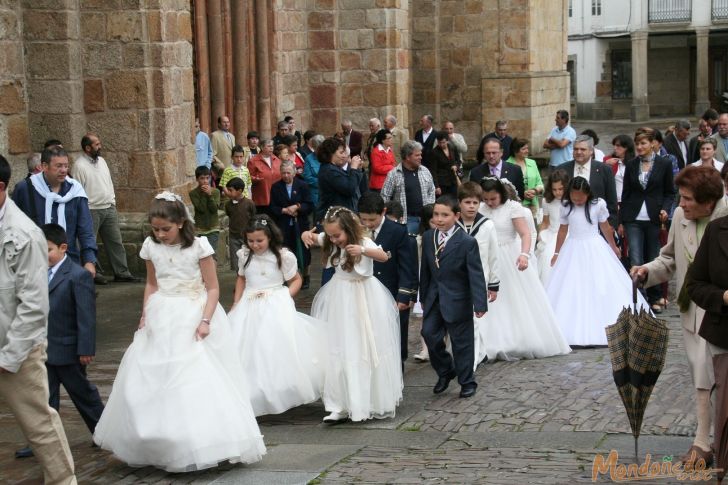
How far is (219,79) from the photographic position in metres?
18.2

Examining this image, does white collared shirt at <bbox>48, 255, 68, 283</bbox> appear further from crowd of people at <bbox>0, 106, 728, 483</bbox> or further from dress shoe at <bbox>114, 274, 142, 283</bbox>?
dress shoe at <bbox>114, 274, 142, 283</bbox>

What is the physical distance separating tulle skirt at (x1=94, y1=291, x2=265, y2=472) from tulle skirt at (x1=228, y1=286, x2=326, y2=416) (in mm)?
842

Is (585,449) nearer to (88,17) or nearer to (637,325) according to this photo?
(637,325)

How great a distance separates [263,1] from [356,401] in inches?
469

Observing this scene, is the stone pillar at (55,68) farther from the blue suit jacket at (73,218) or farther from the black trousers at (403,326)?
the black trousers at (403,326)

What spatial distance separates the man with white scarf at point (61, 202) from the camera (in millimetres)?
9852

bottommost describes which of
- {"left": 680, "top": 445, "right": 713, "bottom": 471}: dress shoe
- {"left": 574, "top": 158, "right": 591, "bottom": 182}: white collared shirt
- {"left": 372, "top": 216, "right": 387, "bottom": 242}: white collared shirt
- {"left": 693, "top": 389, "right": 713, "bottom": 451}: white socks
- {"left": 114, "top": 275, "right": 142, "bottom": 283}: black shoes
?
{"left": 680, "top": 445, "right": 713, "bottom": 471}: dress shoe

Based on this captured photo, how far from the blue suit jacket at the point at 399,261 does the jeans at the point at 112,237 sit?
515 cm

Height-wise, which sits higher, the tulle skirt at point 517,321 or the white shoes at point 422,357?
the tulle skirt at point 517,321

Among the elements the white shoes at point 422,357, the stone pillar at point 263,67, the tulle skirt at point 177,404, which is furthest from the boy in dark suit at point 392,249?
the stone pillar at point 263,67

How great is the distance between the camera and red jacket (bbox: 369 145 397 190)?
1652 centimetres

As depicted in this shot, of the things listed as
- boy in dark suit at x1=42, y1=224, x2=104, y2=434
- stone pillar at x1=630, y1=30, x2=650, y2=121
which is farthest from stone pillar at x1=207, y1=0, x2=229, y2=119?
stone pillar at x1=630, y1=30, x2=650, y2=121

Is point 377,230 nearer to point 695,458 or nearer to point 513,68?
point 695,458

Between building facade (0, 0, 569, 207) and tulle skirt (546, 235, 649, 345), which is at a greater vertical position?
building facade (0, 0, 569, 207)
